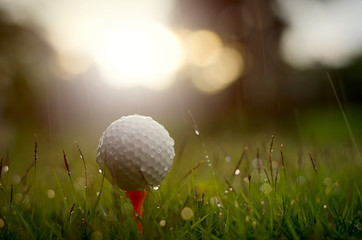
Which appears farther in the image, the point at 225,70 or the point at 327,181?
the point at 225,70

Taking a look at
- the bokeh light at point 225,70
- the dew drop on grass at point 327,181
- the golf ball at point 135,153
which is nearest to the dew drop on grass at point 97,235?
the golf ball at point 135,153

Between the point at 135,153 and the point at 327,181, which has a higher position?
the point at 135,153

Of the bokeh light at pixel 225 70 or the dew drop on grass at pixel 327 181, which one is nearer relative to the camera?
the dew drop on grass at pixel 327 181

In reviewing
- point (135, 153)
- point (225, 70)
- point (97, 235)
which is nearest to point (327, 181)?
point (135, 153)

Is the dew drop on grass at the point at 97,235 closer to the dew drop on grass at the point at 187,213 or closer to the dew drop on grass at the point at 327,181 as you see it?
the dew drop on grass at the point at 187,213

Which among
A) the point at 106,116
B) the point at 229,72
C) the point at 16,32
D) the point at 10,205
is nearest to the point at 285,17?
the point at 229,72

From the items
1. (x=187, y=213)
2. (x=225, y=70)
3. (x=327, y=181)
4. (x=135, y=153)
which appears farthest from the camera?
(x=225, y=70)

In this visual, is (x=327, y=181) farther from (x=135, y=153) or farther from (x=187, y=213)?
(x=135, y=153)

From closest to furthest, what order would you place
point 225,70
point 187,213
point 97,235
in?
point 97,235
point 187,213
point 225,70

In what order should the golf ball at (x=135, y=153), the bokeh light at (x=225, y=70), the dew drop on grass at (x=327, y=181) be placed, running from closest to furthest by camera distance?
1. the golf ball at (x=135, y=153)
2. the dew drop on grass at (x=327, y=181)
3. the bokeh light at (x=225, y=70)
